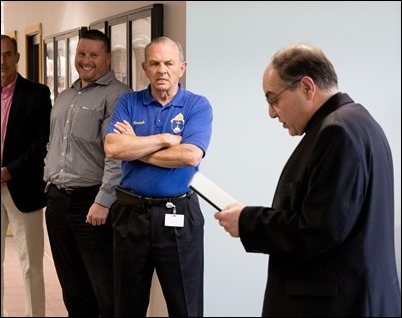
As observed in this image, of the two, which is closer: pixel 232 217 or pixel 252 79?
pixel 232 217

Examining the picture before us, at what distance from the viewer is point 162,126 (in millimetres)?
2391

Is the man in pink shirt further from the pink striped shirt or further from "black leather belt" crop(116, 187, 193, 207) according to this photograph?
"black leather belt" crop(116, 187, 193, 207)

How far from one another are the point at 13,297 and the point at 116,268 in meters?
0.37

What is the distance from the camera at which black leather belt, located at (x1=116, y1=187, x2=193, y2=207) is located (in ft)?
7.68

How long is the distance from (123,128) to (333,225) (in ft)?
3.68

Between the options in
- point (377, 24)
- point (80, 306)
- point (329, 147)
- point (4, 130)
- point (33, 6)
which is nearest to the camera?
point (329, 147)

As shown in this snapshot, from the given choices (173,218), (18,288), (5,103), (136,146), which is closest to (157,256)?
(173,218)

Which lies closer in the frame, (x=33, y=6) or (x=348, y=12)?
(x=33, y=6)

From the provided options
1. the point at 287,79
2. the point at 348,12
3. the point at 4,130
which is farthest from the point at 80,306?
the point at 348,12

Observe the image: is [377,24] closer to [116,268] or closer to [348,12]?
[348,12]

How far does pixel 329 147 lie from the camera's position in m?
1.44

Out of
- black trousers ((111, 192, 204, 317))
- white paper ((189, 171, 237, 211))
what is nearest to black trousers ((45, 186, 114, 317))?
black trousers ((111, 192, 204, 317))

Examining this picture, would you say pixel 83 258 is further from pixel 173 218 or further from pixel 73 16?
pixel 73 16

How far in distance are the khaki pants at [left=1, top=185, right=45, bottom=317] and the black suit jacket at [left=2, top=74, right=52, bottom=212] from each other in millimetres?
29
